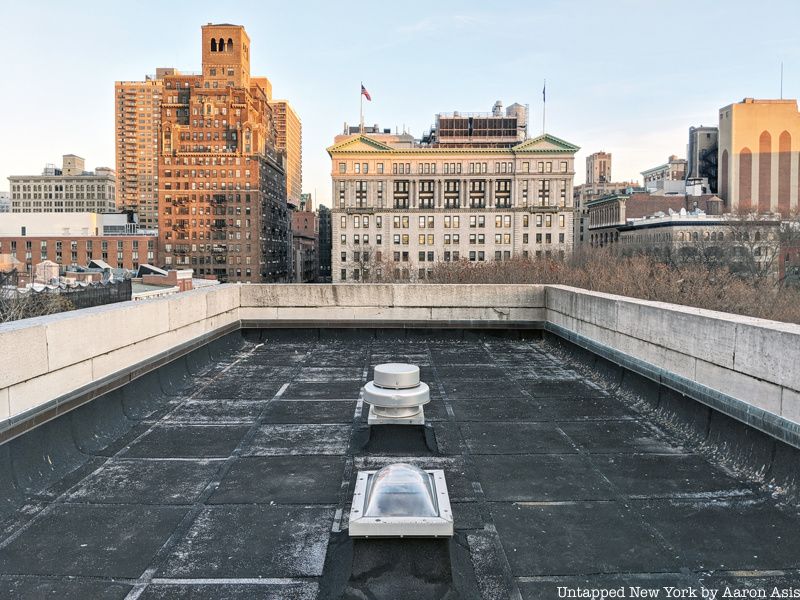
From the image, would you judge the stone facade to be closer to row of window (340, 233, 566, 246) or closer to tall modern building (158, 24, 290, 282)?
row of window (340, 233, 566, 246)

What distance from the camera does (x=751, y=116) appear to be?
169750mm

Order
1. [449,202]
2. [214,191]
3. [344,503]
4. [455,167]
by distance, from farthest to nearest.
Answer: [214,191], [449,202], [455,167], [344,503]

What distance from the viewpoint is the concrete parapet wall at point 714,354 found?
619 cm

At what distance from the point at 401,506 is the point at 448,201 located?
130m

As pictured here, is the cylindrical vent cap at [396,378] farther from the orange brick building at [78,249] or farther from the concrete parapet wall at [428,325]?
the orange brick building at [78,249]

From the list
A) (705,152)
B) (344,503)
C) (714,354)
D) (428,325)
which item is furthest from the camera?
(705,152)

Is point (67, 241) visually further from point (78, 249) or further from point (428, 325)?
point (428, 325)

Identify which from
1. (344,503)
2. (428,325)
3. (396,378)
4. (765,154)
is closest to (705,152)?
(765,154)

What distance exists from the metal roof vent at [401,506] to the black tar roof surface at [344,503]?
143 mm

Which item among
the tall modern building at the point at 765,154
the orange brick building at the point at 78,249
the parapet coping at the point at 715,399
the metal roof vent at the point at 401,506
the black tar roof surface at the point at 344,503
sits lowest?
the black tar roof surface at the point at 344,503

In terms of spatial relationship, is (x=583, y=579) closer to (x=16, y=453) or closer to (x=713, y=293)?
(x=16, y=453)

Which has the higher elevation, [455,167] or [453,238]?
[455,167]

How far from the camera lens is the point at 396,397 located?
7.34 m

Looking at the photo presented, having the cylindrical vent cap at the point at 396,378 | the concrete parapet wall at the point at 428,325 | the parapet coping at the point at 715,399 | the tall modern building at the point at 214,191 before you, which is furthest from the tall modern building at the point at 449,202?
the cylindrical vent cap at the point at 396,378
